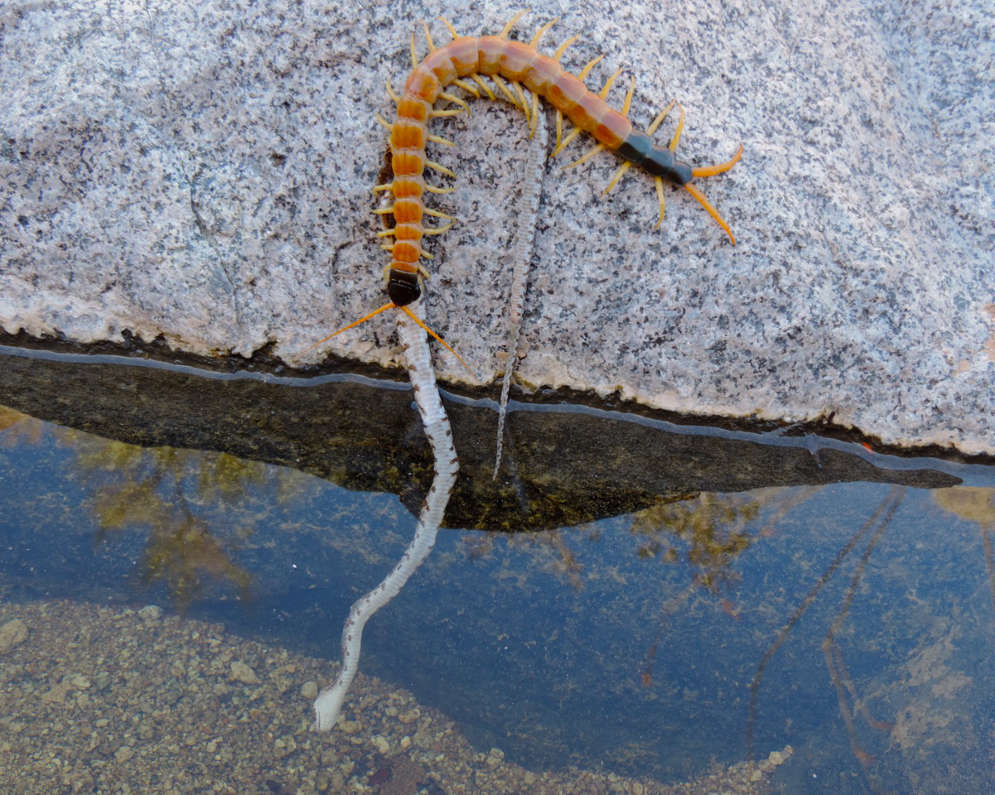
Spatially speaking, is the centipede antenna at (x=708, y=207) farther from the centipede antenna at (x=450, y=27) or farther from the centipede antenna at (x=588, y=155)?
the centipede antenna at (x=450, y=27)

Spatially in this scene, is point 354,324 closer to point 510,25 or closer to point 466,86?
point 466,86

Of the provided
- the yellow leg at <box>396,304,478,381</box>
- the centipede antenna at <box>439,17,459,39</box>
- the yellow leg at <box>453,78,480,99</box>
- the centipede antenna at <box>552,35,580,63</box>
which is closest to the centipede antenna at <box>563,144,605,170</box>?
the centipede antenna at <box>552,35,580,63</box>

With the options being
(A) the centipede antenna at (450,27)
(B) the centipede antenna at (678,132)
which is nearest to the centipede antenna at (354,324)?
(A) the centipede antenna at (450,27)

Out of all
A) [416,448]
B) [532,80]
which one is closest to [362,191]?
[532,80]

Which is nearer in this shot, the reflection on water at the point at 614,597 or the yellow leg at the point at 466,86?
the reflection on water at the point at 614,597

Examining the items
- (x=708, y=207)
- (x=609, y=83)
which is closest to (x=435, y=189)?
(x=609, y=83)

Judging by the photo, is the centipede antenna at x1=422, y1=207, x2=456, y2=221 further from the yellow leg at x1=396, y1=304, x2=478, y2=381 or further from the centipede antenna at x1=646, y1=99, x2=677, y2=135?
the centipede antenna at x1=646, y1=99, x2=677, y2=135
